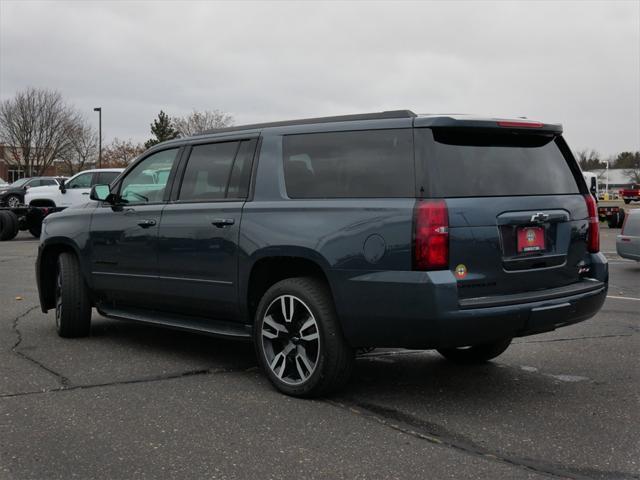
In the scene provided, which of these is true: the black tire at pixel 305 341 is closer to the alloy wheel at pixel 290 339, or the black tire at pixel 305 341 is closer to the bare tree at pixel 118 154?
the alloy wheel at pixel 290 339

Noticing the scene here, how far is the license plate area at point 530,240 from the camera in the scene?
→ 176 inches

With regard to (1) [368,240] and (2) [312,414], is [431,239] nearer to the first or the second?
(1) [368,240]

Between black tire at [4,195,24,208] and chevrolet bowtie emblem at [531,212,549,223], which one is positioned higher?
black tire at [4,195,24,208]

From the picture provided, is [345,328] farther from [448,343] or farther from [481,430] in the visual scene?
[481,430]

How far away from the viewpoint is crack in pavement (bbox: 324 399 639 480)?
3.47m

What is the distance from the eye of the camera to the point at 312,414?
14.5 ft

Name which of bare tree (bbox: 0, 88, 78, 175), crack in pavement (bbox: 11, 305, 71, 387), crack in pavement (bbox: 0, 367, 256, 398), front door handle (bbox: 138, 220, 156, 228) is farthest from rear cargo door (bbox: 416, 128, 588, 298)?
bare tree (bbox: 0, 88, 78, 175)

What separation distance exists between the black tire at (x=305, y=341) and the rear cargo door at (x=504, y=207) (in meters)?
0.87

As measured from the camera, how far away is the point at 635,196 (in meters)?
48.0

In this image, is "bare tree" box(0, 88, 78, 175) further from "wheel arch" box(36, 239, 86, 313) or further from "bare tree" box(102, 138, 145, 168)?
"wheel arch" box(36, 239, 86, 313)

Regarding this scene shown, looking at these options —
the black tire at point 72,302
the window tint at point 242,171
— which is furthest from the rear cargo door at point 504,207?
→ the black tire at point 72,302

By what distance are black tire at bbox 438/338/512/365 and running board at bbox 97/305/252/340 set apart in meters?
1.62

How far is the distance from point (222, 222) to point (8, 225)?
17.7 metres

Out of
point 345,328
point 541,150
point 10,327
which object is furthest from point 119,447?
point 10,327
